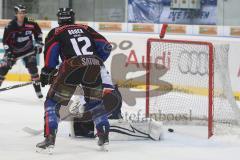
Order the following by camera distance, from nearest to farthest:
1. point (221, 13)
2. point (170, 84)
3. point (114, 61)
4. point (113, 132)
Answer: point (113, 132) < point (170, 84) < point (114, 61) < point (221, 13)

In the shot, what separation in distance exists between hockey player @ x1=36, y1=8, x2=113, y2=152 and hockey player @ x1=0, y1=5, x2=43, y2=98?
116 inches

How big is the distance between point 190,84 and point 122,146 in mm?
2362

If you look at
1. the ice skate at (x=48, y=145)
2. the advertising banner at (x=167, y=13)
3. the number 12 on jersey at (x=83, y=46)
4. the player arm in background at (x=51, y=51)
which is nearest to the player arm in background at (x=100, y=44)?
the number 12 on jersey at (x=83, y=46)

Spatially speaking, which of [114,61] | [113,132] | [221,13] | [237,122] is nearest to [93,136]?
[113,132]

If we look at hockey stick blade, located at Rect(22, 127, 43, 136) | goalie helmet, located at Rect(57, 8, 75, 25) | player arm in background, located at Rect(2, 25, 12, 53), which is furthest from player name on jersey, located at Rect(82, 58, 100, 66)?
player arm in background, located at Rect(2, 25, 12, 53)

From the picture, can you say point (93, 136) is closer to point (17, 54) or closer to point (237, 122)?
point (237, 122)

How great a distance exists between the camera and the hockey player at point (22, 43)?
798 centimetres

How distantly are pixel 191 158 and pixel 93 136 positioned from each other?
3.81 ft

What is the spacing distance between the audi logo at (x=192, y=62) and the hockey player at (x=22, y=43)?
→ 1979mm

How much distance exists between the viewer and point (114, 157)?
4988mm

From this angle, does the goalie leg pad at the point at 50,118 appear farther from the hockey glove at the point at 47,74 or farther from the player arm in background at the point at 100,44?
the player arm in background at the point at 100,44

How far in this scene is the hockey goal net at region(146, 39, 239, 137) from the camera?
612 centimetres

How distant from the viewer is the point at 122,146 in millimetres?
5477

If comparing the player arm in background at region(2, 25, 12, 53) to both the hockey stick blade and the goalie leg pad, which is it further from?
the goalie leg pad
